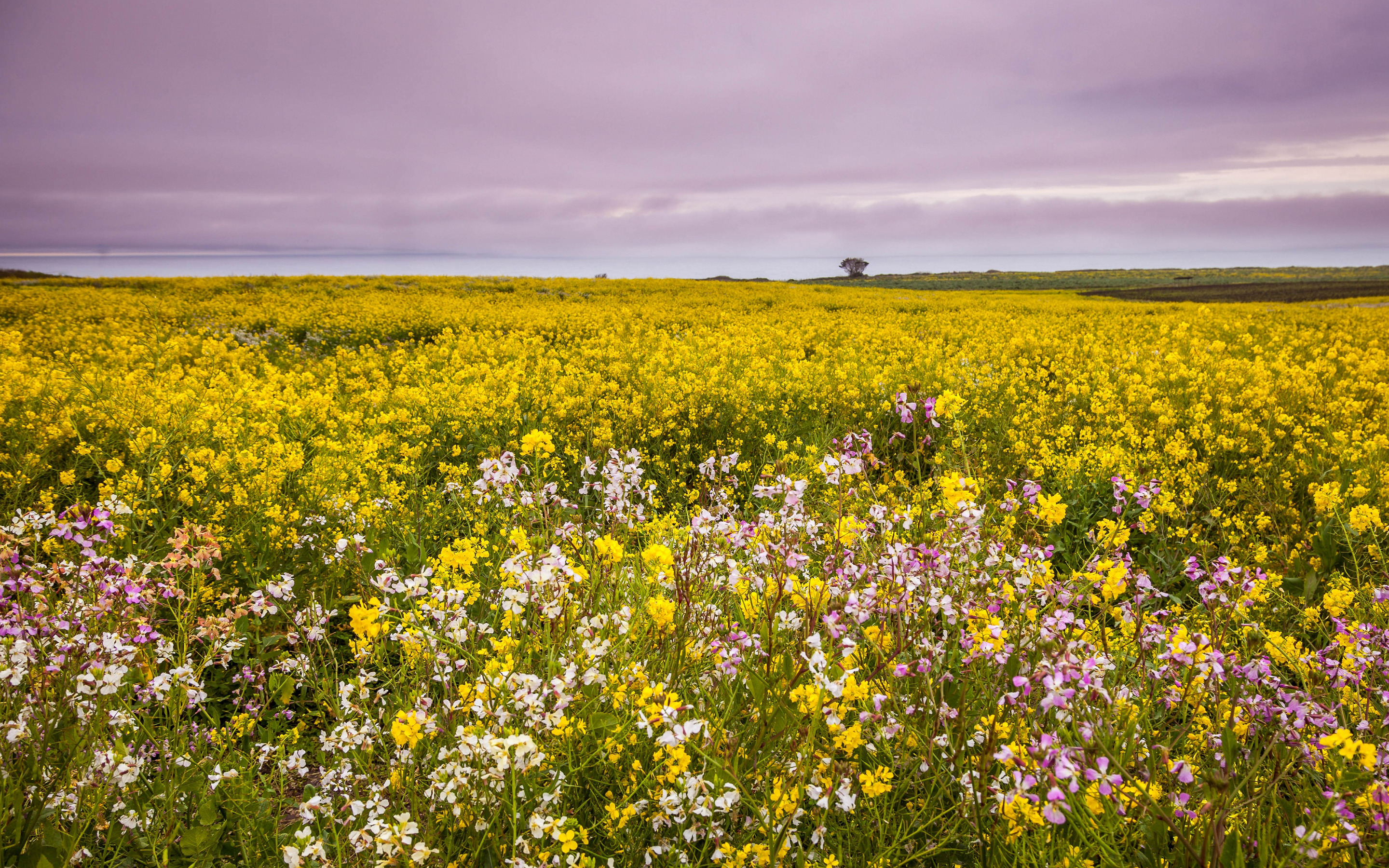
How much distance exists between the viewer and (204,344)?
9.73m

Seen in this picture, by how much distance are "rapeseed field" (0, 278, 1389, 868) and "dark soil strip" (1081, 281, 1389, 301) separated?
38.8 m

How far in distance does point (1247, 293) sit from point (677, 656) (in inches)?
2303

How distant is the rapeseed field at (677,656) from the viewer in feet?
5.39

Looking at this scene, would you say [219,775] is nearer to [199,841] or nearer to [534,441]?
[199,841]

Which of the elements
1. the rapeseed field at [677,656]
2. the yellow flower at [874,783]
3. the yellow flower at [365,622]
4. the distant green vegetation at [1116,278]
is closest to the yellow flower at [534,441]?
the rapeseed field at [677,656]

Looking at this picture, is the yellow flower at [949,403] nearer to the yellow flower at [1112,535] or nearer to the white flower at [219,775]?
the yellow flower at [1112,535]

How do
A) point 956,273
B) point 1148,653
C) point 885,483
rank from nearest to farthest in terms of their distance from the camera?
1. point 1148,653
2. point 885,483
3. point 956,273

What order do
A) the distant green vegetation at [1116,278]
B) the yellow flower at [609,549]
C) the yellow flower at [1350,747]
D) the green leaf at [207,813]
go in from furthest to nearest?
the distant green vegetation at [1116,278]
the yellow flower at [609,549]
the green leaf at [207,813]
the yellow flower at [1350,747]

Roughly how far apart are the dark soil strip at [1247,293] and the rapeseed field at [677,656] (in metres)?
38.8

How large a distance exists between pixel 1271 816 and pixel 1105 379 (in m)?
6.86

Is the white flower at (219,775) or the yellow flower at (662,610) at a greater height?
the yellow flower at (662,610)

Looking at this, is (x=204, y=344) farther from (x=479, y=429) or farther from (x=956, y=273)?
(x=956, y=273)

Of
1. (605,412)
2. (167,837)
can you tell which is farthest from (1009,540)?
(605,412)

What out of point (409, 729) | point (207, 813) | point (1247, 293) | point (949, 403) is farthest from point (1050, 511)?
point (1247, 293)
